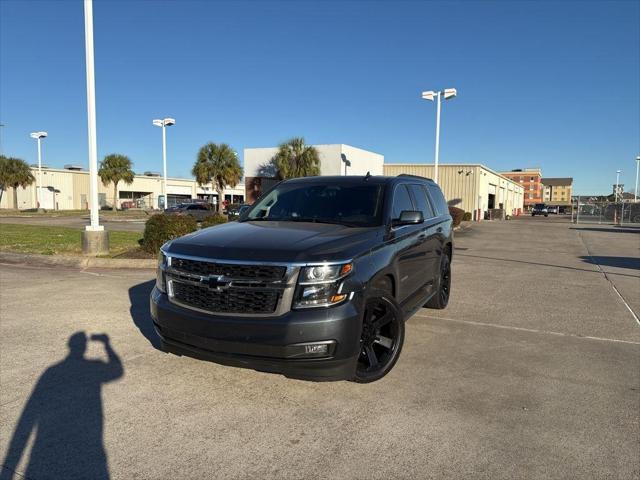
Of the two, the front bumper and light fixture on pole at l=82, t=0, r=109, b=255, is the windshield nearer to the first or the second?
the front bumper

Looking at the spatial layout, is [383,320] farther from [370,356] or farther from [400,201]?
[400,201]

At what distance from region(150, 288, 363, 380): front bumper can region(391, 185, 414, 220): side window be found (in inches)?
65.4

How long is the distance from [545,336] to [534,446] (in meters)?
2.88

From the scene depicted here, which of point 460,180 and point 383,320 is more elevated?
point 460,180

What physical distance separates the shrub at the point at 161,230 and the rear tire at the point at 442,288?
6.93m

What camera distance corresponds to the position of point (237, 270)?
3.37m

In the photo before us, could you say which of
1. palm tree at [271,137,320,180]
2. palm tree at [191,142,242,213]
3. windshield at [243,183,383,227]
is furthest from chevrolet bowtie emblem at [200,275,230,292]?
palm tree at [191,142,242,213]

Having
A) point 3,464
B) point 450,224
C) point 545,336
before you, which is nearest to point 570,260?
point 450,224

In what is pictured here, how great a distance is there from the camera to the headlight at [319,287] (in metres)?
3.29

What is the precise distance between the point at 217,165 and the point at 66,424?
39332 mm

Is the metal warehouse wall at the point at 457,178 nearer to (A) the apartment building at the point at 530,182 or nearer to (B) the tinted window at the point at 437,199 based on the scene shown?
(B) the tinted window at the point at 437,199

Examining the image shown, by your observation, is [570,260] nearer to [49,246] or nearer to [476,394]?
[476,394]

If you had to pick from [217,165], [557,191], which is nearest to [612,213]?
[217,165]

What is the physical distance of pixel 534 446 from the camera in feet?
10.2
